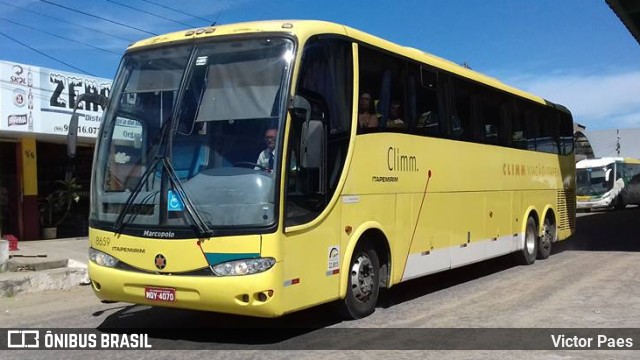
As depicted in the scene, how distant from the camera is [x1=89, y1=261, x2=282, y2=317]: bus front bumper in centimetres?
603

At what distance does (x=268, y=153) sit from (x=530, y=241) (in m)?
8.89

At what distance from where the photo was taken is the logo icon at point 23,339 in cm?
672

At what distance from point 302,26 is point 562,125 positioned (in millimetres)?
11004

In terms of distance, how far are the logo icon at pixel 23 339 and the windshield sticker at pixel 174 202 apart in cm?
211

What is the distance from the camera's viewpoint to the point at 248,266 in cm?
606

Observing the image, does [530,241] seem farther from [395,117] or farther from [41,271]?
[41,271]

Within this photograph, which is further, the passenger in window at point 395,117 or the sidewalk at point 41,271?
the sidewalk at point 41,271

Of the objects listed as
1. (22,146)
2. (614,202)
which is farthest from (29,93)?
(614,202)

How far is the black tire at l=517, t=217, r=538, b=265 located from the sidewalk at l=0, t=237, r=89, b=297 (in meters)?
8.48

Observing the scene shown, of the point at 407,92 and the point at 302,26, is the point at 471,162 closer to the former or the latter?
the point at 407,92

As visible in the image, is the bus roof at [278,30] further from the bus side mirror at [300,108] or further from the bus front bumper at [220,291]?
the bus front bumper at [220,291]

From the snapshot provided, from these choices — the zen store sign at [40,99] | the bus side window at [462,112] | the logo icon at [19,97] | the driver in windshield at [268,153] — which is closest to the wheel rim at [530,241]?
the bus side window at [462,112]

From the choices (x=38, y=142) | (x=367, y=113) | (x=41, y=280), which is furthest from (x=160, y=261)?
(x=38, y=142)

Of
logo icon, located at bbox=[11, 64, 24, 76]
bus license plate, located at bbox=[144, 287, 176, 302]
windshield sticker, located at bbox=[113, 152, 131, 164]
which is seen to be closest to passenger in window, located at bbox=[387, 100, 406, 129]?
windshield sticker, located at bbox=[113, 152, 131, 164]
